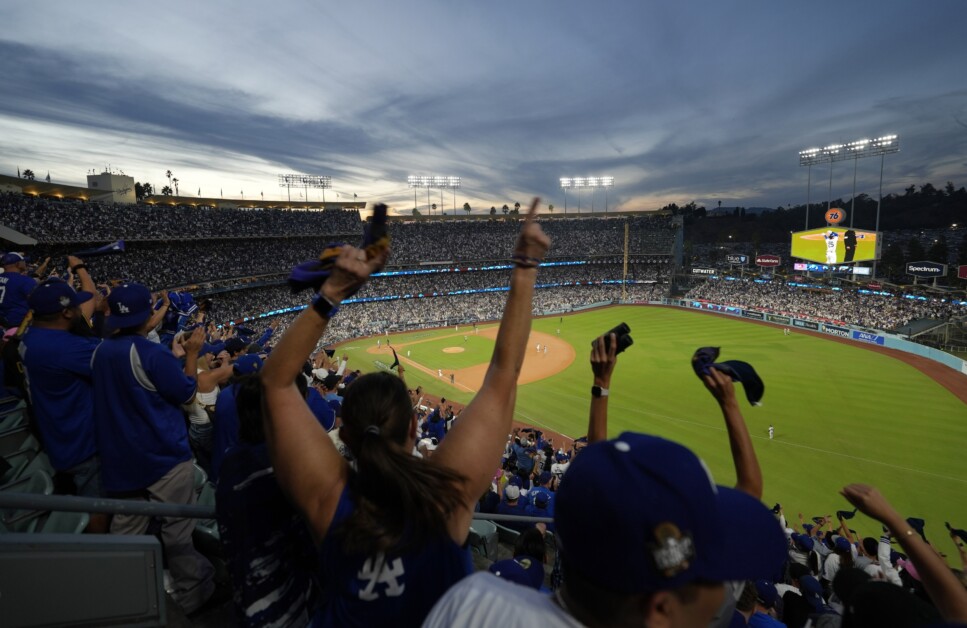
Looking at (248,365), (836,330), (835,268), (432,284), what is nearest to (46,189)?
(432,284)

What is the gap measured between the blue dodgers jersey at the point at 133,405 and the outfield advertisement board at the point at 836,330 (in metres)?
55.4

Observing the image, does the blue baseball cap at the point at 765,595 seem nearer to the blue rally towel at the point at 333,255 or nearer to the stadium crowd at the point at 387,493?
the stadium crowd at the point at 387,493

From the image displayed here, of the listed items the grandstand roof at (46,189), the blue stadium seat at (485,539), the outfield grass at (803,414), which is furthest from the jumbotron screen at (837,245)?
the grandstand roof at (46,189)

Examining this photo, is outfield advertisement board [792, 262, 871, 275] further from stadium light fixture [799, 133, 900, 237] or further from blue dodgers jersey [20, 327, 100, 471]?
blue dodgers jersey [20, 327, 100, 471]

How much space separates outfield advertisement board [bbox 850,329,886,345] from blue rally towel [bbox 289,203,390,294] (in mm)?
52775

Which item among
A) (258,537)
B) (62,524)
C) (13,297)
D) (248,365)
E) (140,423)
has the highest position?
(13,297)

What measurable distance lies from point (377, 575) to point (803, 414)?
3046cm

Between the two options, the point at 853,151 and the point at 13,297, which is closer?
the point at 13,297

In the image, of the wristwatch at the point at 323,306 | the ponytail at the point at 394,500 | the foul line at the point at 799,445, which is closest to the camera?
the ponytail at the point at 394,500

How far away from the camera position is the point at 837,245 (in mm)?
51719

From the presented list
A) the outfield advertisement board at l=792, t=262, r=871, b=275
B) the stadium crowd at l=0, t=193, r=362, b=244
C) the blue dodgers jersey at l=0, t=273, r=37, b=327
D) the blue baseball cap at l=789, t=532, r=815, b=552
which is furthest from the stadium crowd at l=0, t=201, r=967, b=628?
the outfield advertisement board at l=792, t=262, r=871, b=275

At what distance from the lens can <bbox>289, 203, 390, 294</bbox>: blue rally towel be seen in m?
1.90

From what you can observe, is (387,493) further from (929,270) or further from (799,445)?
(929,270)

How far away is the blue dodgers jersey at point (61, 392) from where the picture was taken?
4000mm
